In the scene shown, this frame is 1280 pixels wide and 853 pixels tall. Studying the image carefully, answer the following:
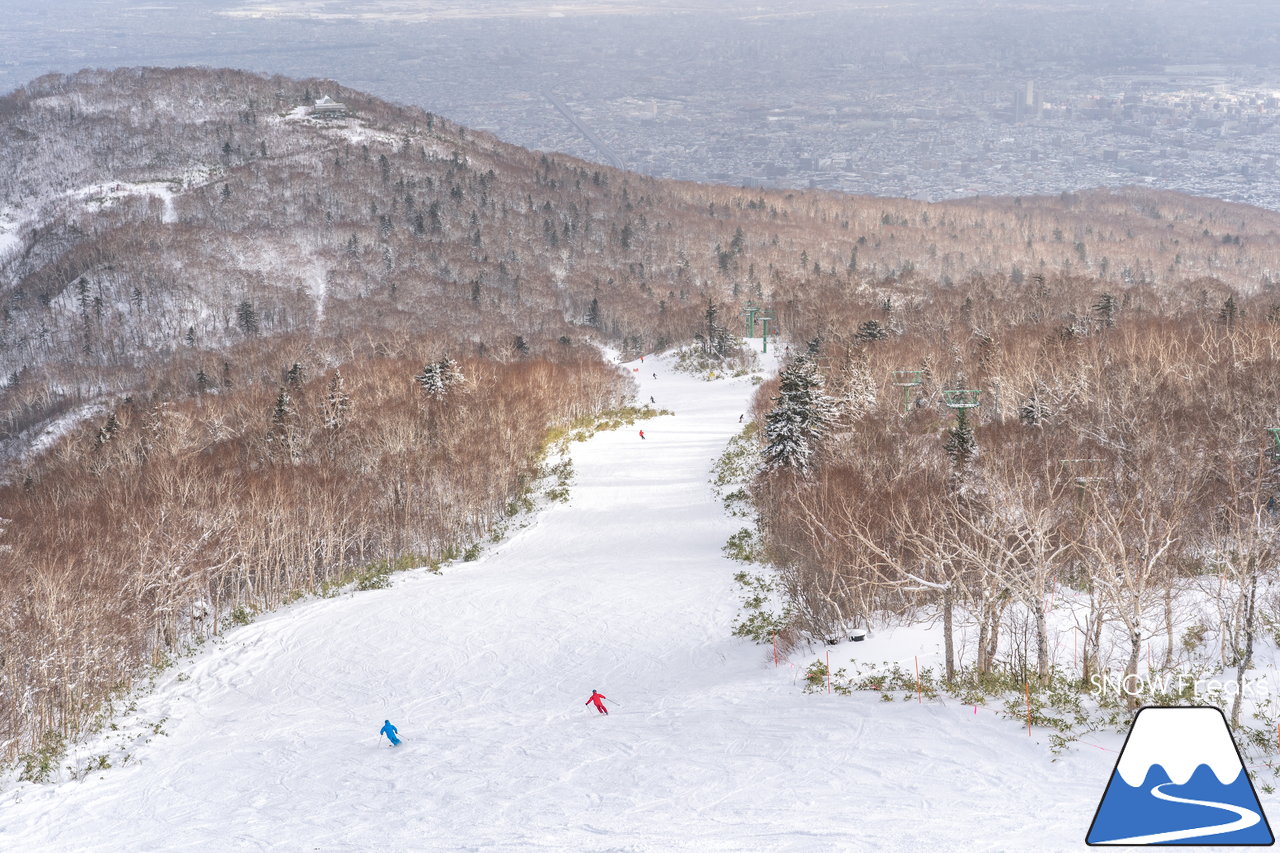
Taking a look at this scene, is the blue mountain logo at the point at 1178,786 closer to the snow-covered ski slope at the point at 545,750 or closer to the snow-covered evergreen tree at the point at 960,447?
the snow-covered ski slope at the point at 545,750

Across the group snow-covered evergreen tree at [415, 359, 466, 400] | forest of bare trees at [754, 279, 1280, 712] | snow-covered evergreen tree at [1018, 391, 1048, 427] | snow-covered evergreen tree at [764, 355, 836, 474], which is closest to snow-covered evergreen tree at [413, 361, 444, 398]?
snow-covered evergreen tree at [415, 359, 466, 400]

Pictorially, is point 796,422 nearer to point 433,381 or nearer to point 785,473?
point 785,473

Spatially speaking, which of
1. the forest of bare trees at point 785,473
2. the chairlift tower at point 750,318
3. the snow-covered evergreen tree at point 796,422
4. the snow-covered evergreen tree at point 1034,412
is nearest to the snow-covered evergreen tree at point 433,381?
the forest of bare trees at point 785,473

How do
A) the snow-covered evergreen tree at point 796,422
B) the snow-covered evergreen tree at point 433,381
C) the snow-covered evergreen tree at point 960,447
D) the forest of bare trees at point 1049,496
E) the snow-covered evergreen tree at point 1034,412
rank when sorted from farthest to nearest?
the snow-covered evergreen tree at point 433,381
the snow-covered evergreen tree at point 1034,412
the snow-covered evergreen tree at point 796,422
the snow-covered evergreen tree at point 960,447
the forest of bare trees at point 1049,496

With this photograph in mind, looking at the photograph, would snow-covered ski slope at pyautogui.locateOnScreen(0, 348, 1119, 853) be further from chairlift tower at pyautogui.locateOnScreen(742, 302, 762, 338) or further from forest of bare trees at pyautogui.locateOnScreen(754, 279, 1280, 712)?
chairlift tower at pyautogui.locateOnScreen(742, 302, 762, 338)

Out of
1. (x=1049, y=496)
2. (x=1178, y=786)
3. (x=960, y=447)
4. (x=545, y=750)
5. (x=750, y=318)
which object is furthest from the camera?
(x=750, y=318)

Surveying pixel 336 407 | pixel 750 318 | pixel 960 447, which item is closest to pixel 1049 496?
pixel 960 447

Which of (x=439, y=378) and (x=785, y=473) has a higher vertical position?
(x=439, y=378)

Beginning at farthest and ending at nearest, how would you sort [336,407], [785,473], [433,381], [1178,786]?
[433,381] → [336,407] → [785,473] → [1178,786]
